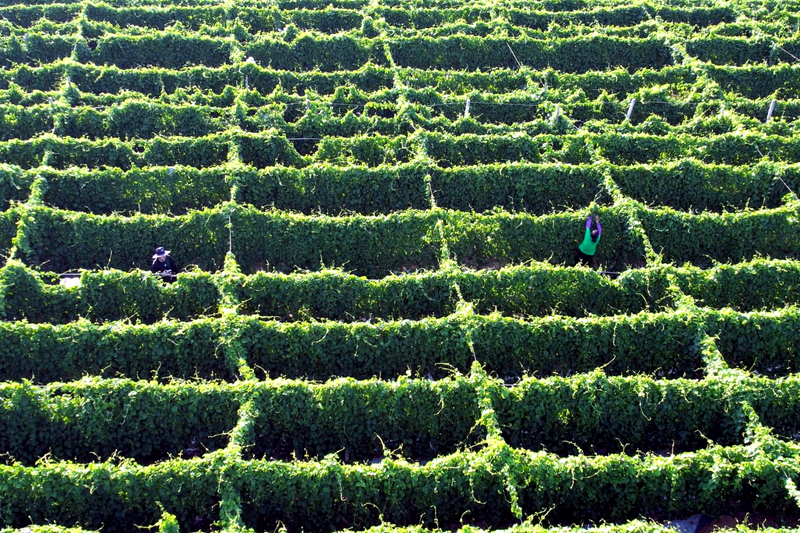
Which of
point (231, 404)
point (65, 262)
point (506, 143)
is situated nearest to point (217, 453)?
point (231, 404)

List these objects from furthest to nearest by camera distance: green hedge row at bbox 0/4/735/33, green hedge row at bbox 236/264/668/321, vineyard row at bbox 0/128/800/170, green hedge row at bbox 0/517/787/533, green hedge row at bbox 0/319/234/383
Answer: green hedge row at bbox 0/4/735/33 < vineyard row at bbox 0/128/800/170 < green hedge row at bbox 236/264/668/321 < green hedge row at bbox 0/319/234/383 < green hedge row at bbox 0/517/787/533

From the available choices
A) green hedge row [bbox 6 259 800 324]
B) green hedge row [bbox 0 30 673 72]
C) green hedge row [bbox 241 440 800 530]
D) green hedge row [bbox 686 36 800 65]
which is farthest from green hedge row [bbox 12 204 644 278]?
green hedge row [bbox 686 36 800 65]

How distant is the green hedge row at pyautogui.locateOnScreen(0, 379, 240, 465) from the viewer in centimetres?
1549

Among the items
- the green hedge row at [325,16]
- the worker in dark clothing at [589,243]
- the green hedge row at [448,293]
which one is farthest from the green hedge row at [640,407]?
the green hedge row at [325,16]

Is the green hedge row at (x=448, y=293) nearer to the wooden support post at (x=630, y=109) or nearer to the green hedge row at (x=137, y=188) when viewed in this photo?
the green hedge row at (x=137, y=188)

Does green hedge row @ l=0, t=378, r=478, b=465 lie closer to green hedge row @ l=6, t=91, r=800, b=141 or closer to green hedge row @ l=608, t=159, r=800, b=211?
green hedge row @ l=608, t=159, r=800, b=211

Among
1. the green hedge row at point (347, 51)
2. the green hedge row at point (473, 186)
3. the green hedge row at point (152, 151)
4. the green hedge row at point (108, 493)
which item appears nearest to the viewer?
the green hedge row at point (108, 493)

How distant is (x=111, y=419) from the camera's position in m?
15.6

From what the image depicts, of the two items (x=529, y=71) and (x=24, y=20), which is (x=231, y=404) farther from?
(x=24, y=20)

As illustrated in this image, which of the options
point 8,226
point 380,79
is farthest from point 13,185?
point 380,79

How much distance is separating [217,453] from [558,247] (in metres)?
11.5

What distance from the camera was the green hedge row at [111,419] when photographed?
15492 mm

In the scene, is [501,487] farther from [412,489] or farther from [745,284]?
[745,284]

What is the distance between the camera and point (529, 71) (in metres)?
27.7
